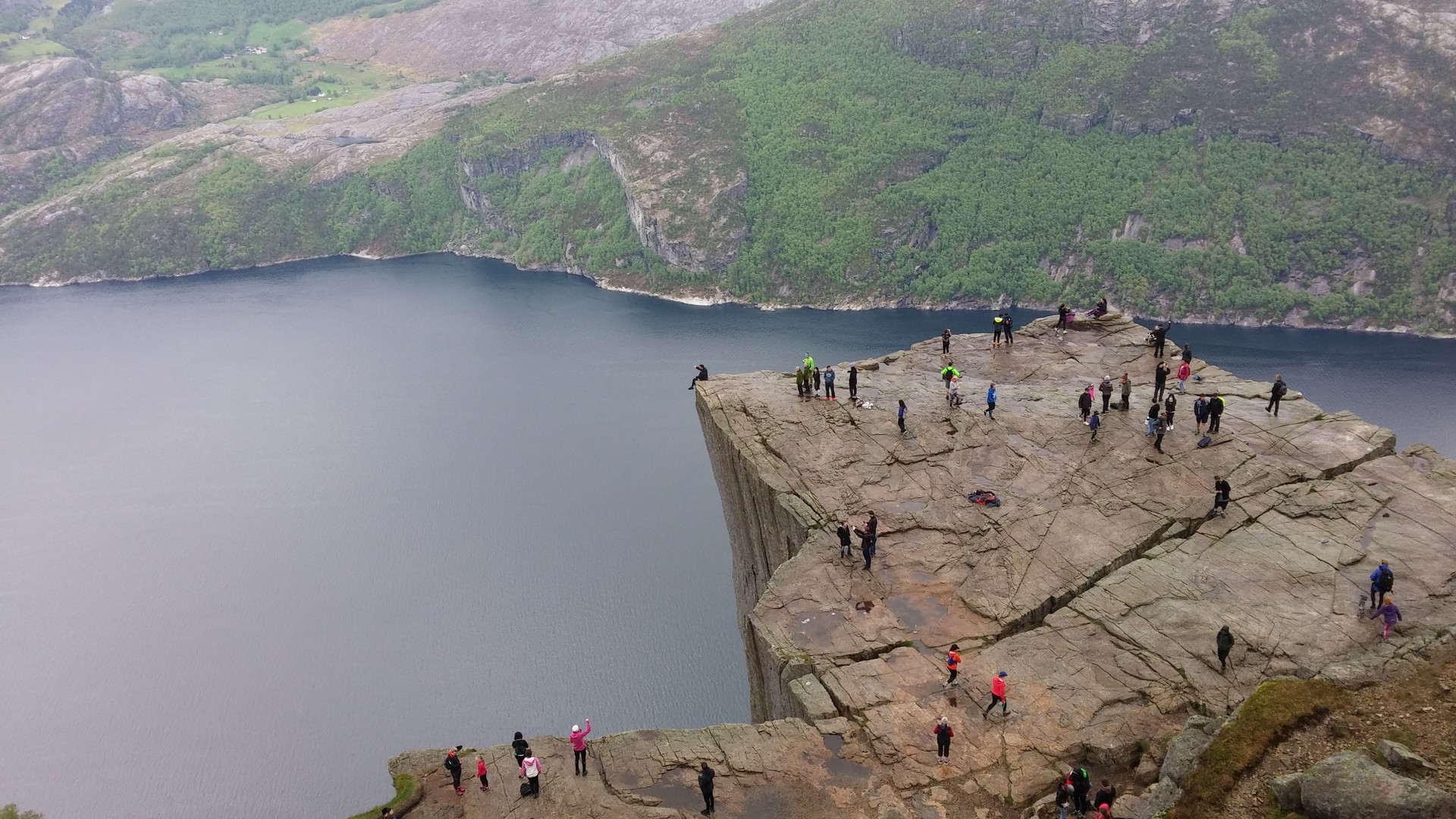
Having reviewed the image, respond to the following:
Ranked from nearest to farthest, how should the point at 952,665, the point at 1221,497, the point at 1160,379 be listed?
the point at 952,665
the point at 1221,497
the point at 1160,379

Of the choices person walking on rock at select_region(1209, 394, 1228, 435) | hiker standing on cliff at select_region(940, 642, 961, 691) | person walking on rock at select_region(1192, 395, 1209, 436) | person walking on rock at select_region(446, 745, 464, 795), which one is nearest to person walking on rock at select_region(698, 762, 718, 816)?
person walking on rock at select_region(446, 745, 464, 795)

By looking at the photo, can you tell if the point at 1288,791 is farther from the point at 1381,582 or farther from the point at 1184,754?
the point at 1381,582

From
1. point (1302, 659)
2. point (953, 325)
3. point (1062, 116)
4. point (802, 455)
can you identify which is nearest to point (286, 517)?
point (802, 455)

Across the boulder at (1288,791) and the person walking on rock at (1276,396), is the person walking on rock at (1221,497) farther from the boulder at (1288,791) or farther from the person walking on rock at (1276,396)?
the boulder at (1288,791)

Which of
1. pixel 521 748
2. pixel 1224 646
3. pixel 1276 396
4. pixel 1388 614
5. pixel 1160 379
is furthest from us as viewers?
pixel 1160 379

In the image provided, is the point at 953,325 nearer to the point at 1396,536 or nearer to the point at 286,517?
the point at 286,517

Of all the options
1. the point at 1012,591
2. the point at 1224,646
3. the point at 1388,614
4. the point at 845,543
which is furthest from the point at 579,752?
the point at 1388,614

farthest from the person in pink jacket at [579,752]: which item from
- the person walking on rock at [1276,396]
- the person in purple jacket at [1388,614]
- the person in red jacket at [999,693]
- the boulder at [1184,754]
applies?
the person walking on rock at [1276,396]
